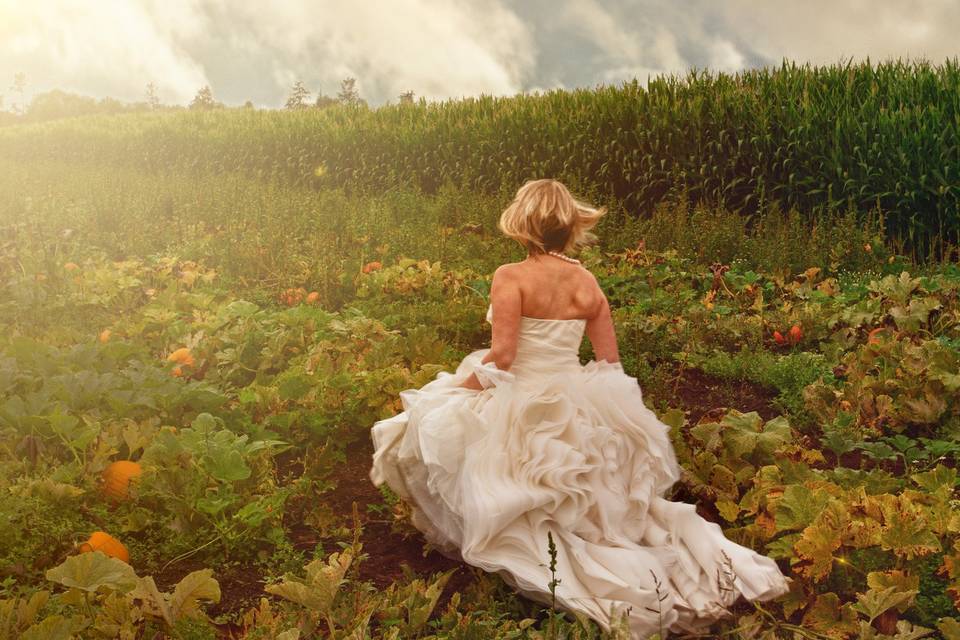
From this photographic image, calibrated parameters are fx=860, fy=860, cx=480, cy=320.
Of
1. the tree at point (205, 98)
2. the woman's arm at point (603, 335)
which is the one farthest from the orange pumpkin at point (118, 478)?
the tree at point (205, 98)

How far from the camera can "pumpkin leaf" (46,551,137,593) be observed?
2424 mm

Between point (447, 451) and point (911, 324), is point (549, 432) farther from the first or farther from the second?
point (911, 324)

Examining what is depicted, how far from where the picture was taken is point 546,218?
3.42m

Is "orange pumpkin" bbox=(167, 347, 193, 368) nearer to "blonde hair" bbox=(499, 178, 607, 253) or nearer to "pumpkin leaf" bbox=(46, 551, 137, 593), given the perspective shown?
"blonde hair" bbox=(499, 178, 607, 253)

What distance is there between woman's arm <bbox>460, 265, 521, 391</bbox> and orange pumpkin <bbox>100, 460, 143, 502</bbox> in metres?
1.57

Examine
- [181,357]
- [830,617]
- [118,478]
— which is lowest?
[118,478]

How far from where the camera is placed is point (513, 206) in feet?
11.5

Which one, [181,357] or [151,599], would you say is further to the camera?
[181,357]

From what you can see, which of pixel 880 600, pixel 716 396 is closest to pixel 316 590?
pixel 880 600

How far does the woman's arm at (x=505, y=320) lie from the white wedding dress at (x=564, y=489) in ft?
0.21

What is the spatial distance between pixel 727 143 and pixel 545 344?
9069 mm

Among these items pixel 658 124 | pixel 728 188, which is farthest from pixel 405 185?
pixel 728 188

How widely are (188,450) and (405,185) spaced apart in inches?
442

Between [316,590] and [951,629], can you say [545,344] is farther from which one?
[951,629]
